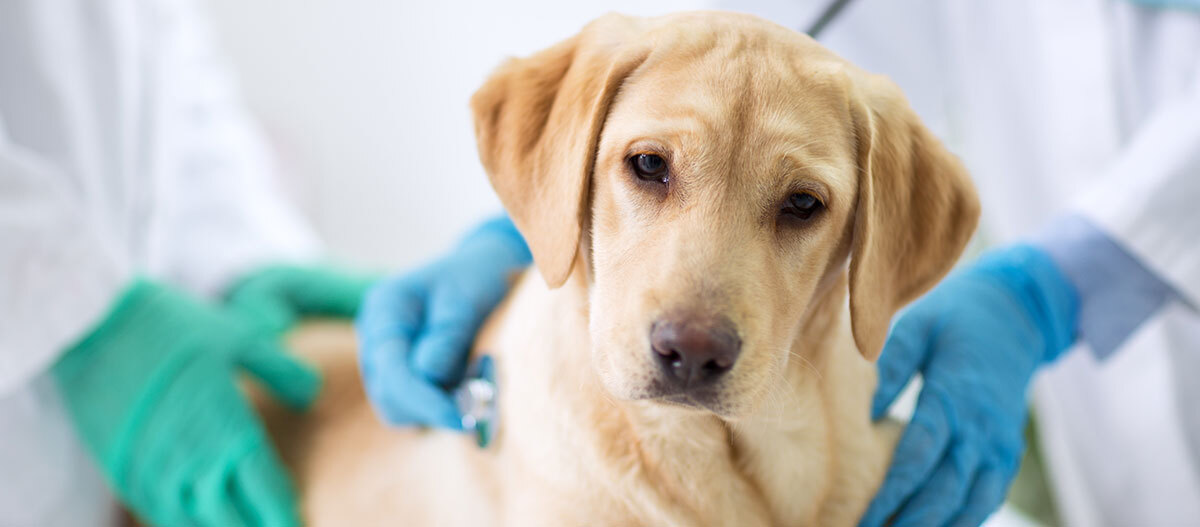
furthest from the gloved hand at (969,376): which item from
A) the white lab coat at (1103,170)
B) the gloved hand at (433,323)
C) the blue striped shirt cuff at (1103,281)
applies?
the gloved hand at (433,323)

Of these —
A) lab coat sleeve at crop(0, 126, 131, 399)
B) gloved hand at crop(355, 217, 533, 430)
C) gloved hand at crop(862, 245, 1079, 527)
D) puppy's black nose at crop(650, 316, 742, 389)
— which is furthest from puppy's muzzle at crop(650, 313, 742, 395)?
lab coat sleeve at crop(0, 126, 131, 399)

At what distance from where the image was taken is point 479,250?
165cm

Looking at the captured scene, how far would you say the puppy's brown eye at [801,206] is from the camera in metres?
0.93

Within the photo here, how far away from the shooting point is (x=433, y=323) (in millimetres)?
1522

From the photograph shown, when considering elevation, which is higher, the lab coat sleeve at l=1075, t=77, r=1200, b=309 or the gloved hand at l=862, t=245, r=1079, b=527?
the lab coat sleeve at l=1075, t=77, r=1200, b=309

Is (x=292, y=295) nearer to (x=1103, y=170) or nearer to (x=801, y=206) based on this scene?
(x=801, y=206)

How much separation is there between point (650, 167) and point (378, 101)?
1.52 meters

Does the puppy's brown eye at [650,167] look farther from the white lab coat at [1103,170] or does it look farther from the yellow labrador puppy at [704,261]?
the white lab coat at [1103,170]

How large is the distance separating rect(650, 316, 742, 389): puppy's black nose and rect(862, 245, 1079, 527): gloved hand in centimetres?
40

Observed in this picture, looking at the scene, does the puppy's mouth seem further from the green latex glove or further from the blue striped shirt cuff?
the green latex glove

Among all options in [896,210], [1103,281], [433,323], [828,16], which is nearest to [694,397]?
[896,210]

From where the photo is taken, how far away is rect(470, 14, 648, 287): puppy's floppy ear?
0.95 meters

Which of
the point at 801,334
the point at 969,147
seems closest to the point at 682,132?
the point at 801,334

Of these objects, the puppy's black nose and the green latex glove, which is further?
the green latex glove
